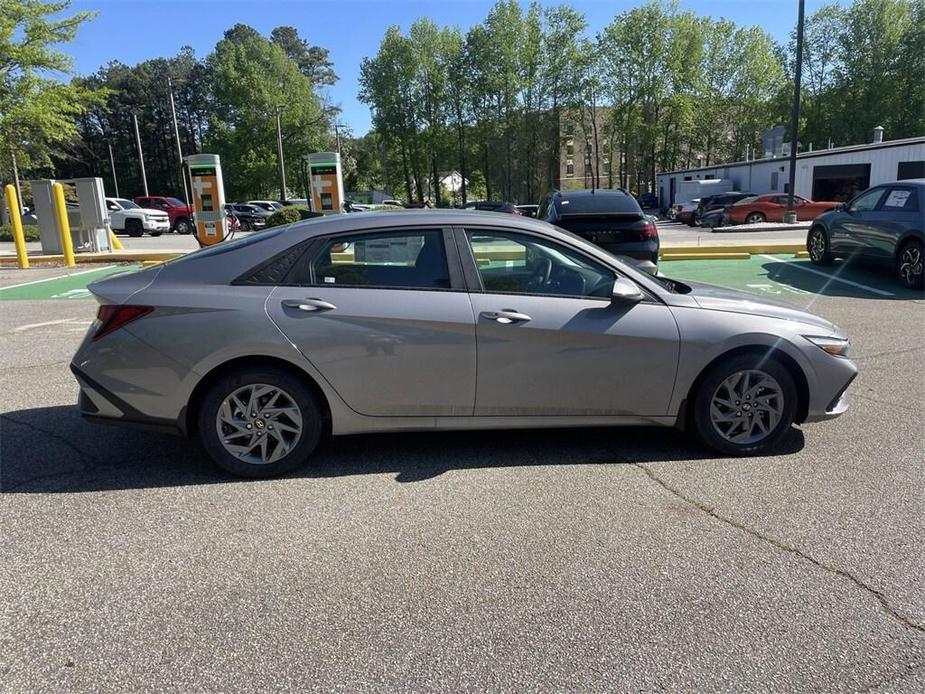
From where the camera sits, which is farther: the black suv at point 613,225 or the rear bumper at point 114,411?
the black suv at point 613,225

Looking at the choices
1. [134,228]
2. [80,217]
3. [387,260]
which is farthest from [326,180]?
[134,228]

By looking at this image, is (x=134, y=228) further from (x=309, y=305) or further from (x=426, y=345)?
(x=426, y=345)

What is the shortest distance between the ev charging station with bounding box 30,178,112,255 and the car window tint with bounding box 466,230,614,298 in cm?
1663

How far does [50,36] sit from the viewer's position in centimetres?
2462

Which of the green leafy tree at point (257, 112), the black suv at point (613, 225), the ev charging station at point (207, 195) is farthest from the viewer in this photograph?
the green leafy tree at point (257, 112)

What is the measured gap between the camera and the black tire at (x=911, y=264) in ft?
33.1

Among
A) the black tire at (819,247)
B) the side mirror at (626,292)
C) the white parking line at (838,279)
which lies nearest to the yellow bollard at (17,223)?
the side mirror at (626,292)

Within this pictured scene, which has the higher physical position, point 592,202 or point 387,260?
point 592,202

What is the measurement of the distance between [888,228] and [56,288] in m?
14.3

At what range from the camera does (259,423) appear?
12.8 ft

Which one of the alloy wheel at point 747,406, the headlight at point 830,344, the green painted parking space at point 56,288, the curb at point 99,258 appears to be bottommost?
the alloy wheel at point 747,406

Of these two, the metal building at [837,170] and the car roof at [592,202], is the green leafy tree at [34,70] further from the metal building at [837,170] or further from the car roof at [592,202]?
the metal building at [837,170]

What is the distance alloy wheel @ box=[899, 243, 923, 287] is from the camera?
10.1m

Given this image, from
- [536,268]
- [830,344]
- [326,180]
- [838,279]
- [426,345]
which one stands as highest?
[326,180]
